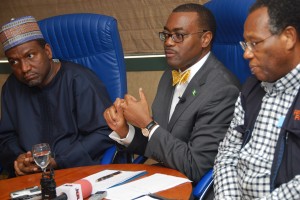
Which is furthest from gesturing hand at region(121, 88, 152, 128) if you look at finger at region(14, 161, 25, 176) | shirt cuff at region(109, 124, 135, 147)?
finger at region(14, 161, 25, 176)

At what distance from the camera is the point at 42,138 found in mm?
2754

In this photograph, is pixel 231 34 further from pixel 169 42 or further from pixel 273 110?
pixel 273 110

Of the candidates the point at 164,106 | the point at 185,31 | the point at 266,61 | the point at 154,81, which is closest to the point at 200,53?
the point at 185,31

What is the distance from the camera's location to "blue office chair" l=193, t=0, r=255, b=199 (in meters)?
2.37

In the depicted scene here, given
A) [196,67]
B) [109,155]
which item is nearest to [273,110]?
[196,67]

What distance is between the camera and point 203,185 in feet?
6.72

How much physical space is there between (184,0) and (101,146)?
1.20 meters

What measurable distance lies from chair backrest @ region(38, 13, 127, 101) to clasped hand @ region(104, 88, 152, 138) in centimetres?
55

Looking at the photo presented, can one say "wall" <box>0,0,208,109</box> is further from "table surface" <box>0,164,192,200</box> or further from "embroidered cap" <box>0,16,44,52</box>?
"table surface" <box>0,164,192,200</box>

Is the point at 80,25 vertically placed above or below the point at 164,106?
above

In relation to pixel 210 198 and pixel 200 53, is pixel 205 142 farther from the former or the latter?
pixel 200 53

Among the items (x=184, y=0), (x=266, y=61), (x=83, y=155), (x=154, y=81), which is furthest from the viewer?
(x=154, y=81)

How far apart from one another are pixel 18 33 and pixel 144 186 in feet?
4.27

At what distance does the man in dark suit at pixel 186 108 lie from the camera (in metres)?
2.15
